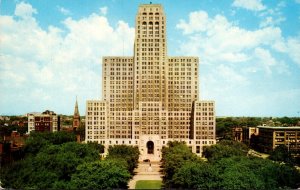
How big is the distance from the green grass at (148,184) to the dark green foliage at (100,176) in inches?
558

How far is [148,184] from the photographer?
113312 mm

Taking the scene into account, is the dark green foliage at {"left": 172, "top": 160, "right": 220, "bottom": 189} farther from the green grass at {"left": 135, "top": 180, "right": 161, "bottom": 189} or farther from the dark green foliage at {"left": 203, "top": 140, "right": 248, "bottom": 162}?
the dark green foliage at {"left": 203, "top": 140, "right": 248, "bottom": 162}

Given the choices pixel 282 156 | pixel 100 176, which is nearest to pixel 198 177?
pixel 100 176

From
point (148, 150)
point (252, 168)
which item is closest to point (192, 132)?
point (148, 150)

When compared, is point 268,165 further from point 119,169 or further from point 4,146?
point 4,146

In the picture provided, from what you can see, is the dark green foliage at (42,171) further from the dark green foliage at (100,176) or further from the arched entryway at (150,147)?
the arched entryway at (150,147)

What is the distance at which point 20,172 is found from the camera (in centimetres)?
8719

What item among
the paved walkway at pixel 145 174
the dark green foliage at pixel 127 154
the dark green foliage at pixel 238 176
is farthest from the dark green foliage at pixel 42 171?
the dark green foliage at pixel 238 176

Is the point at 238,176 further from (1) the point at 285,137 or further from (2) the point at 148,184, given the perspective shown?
(1) the point at 285,137

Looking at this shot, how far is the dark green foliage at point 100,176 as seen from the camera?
84125 millimetres

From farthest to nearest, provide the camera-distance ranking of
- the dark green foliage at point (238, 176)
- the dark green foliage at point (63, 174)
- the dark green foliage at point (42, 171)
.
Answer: the dark green foliage at point (63, 174)
the dark green foliage at point (42, 171)
the dark green foliage at point (238, 176)

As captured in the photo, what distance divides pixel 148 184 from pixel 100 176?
30272 millimetres

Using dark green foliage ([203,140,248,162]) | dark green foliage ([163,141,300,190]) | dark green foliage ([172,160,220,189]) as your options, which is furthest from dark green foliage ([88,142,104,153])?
dark green foliage ([172,160,220,189])

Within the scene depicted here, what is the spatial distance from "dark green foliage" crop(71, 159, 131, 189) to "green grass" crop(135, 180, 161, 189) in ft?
46.5
